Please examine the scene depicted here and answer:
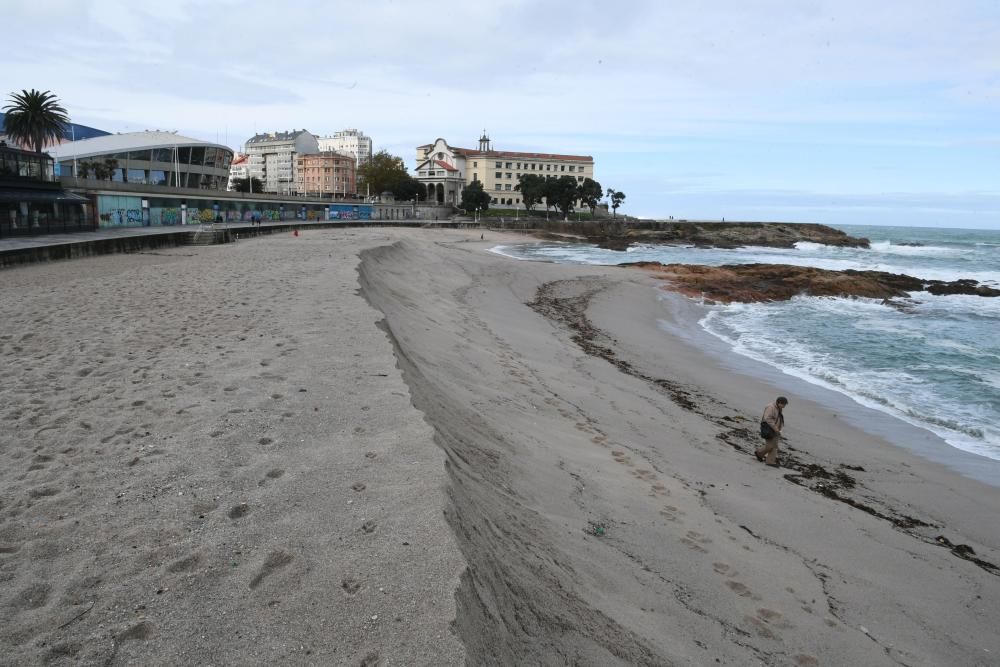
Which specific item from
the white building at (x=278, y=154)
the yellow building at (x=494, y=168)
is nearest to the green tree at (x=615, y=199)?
the yellow building at (x=494, y=168)

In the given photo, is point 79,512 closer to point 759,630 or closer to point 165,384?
point 165,384

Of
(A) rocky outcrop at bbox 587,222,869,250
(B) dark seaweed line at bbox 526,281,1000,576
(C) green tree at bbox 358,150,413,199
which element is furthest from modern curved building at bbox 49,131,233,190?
(B) dark seaweed line at bbox 526,281,1000,576

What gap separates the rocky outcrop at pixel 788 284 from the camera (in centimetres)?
3142

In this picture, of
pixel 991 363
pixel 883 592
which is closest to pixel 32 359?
pixel 883 592

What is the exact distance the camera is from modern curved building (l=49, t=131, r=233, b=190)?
233ft

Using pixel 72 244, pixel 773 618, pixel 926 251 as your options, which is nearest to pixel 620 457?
pixel 773 618

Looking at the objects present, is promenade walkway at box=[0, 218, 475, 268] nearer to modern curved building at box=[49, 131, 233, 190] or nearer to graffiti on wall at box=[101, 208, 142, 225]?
graffiti on wall at box=[101, 208, 142, 225]

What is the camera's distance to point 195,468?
5496mm

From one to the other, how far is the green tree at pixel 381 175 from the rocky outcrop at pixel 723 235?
44218 mm

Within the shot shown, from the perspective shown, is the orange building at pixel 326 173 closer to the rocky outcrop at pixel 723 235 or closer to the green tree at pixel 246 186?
the green tree at pixel 246 186

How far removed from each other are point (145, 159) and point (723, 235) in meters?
80.3

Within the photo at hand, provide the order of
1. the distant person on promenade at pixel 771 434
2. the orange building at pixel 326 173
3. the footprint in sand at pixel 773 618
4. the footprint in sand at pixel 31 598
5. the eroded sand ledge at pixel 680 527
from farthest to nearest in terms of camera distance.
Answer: the orange building at pixel 326 173 < the distant person on promenade at pixel 771 434 < the footprint in sand at pixel 773 618 < the eroded sand ledge at pixel 680 527 < the footprint in sand at pixel 31 598

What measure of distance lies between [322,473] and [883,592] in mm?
5608

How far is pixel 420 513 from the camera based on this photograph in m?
4.74
